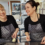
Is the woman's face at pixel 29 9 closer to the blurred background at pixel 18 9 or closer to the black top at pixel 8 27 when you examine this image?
the blurred background at pixel 18 9

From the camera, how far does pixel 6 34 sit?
0.78 m

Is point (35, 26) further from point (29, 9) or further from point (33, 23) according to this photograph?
point (29, 9)

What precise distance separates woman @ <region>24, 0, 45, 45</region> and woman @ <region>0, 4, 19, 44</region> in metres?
0.14

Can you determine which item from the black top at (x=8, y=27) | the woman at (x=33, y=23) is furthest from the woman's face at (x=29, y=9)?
the black top at (x=8, y=27)

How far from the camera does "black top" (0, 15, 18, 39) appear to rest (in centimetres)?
76

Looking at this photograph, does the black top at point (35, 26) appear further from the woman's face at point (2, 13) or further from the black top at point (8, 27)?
the woman's face at point (2, 13)

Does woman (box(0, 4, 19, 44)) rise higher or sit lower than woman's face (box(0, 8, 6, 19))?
lower

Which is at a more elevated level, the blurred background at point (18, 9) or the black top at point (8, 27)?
the blurred background at point (18, 9)

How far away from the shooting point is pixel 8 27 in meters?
0.77

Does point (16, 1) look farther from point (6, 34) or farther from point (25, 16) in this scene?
point (6, 34)

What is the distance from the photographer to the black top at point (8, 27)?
76 centimetres

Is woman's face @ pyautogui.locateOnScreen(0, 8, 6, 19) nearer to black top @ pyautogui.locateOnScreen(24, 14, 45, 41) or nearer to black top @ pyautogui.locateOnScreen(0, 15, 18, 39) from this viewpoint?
black top @ pyautogui.locateOnScreen(0, 15, 18, 39)

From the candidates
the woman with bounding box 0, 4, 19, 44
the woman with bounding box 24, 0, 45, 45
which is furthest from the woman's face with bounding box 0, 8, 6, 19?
the woman with bounding box 24, 0, 45, 45

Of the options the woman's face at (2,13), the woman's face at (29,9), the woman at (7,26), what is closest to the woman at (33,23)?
the woman's face at (29,9)
